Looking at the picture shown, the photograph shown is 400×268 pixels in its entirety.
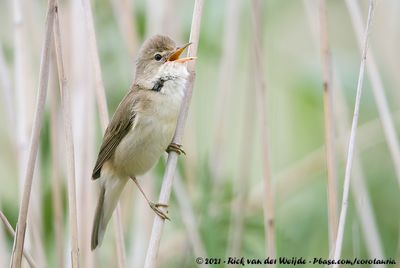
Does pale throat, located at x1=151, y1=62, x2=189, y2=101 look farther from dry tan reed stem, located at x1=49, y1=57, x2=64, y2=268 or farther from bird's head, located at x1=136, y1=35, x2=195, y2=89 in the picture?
dry tan reed stem, located at x1=49, y1=57, x2=64, y2=268

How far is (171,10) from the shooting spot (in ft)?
11.3

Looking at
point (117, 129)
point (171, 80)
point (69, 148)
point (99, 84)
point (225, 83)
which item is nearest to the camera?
point (69, 148)

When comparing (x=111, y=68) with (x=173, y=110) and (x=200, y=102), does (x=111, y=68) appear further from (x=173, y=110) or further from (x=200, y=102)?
(x=173, y=110)

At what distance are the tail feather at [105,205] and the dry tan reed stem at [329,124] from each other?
94 cm

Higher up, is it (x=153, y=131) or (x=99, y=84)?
(x=99, y=84)

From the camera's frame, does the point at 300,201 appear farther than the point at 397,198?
Yes

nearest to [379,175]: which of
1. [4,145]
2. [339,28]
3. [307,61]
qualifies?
[307,61]

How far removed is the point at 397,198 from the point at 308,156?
0.54 meters

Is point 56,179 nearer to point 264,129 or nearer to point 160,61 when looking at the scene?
point 160,61

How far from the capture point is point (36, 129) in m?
2.20

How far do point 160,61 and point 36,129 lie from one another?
→ 96cm

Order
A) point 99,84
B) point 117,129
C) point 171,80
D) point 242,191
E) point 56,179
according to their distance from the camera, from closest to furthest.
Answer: point 99,84 < point 171,80 < point 56,179 < point 117,129 < point 242,191

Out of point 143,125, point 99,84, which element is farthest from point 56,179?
point 99,84

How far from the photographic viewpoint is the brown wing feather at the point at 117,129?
3.08 m
